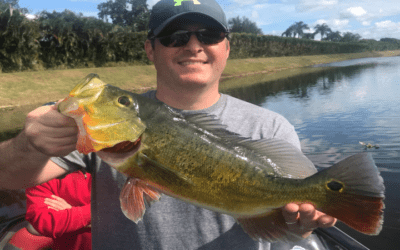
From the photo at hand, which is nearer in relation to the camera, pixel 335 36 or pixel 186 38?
pixel 186 38

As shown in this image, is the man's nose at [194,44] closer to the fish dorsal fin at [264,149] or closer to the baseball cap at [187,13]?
the baseball cap at [187,13]

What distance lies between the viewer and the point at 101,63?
35.9m

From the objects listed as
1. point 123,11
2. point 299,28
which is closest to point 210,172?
point 123,11

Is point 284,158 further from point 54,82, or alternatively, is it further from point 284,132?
point 54,82

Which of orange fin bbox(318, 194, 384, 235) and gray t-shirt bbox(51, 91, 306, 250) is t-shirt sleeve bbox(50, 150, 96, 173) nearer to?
gray t-shirt bbox(51, 91, 306, 250)

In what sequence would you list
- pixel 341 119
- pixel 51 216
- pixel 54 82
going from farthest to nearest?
pixel 54 82 < pixel 341 119 < pixel 51 216

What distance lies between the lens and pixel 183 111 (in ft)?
9.16

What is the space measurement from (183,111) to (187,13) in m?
0.82

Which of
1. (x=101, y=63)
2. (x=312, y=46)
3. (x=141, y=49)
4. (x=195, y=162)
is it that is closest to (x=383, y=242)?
(x=195, y=162)

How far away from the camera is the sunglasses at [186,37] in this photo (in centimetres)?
278

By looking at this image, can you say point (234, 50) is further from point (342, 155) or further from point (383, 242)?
point (383, 242)

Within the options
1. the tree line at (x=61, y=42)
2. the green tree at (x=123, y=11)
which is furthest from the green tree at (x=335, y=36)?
the tree line at (x=61, y=42)

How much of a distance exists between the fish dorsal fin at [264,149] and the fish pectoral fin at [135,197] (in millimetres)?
487

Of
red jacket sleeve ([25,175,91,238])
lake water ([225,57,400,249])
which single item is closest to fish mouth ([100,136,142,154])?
red jacket sleeve ([25,175,91,238])
